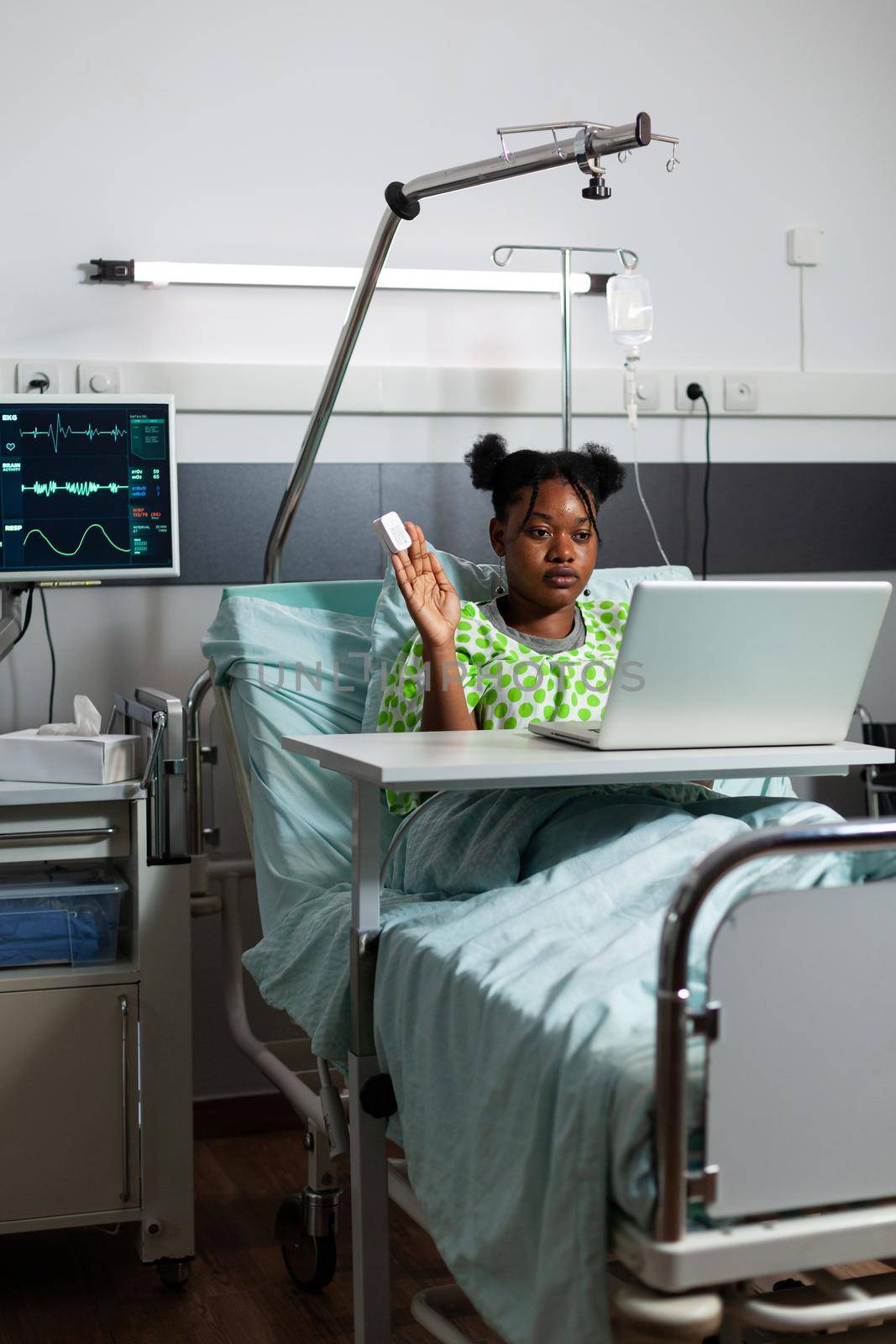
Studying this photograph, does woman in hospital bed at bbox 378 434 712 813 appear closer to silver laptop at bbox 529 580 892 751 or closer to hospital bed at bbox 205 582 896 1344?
silver laptop at bbox 529 580 892 751

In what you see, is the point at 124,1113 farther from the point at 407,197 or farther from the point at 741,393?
the point at 741,393

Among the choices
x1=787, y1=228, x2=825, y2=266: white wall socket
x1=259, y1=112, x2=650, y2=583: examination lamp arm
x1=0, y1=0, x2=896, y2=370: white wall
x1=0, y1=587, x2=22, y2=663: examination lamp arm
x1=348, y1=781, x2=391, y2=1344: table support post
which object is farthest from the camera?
x1=787, y1=228, x2=825, y2=266: white wall socket

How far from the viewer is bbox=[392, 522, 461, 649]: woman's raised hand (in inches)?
77.5

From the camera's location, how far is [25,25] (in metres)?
2.54

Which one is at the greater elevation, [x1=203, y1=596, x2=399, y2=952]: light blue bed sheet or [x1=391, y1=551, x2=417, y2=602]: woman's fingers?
[x1=391, y1=551, x2=417, y2=602]: woman's fingers

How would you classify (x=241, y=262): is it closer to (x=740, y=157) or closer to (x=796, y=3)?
(x=740, y=157)

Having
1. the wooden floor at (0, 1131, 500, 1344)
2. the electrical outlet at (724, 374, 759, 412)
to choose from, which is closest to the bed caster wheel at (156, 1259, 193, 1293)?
the wooden floor at (0, 1131, 500, 1344)

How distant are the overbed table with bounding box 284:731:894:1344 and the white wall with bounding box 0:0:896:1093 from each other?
1.23 meters

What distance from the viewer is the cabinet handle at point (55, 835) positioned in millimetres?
2021

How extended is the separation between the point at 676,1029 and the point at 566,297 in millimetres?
2010

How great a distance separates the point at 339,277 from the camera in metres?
2.69

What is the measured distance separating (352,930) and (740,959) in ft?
2.01

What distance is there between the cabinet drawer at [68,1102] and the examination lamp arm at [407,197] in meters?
0.85

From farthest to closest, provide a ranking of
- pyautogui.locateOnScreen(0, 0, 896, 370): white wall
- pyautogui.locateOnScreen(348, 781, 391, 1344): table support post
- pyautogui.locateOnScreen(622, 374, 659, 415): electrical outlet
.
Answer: pyautogui.locateOnScreen(622, 374, 659, 415): electrical outlet, pyautogui.locateOnScreen(0, 0, 896, 370): white wall, pyautogui.locateOnScreen(348, 781, 391, 1344): table support post
